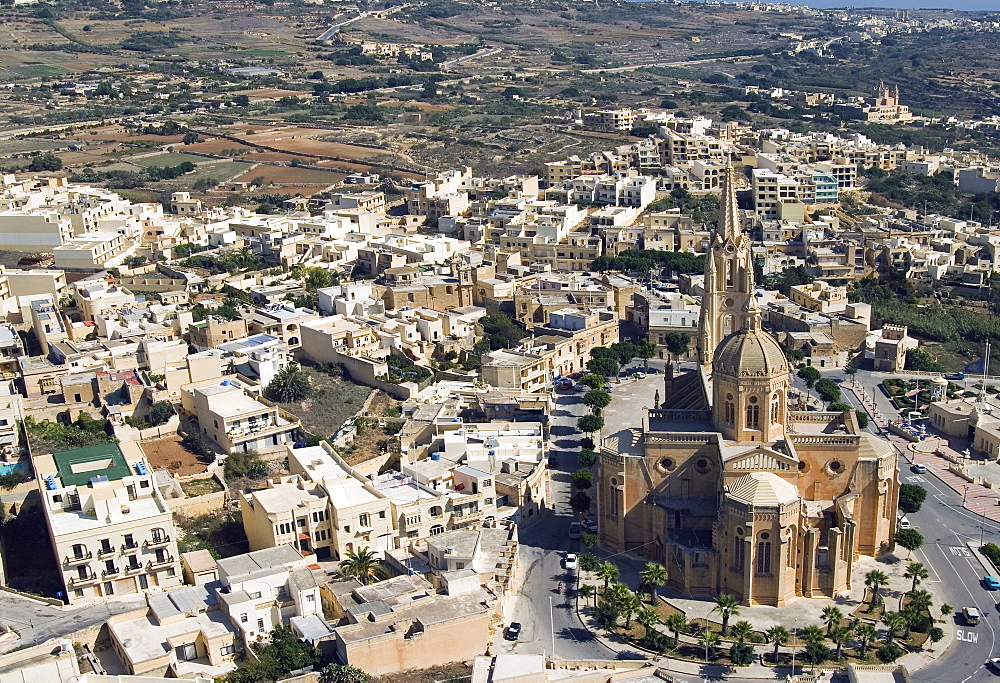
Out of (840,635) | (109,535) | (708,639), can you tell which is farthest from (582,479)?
(109,535)

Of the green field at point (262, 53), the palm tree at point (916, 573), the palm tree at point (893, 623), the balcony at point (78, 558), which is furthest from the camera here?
the green field at point (262, 53)

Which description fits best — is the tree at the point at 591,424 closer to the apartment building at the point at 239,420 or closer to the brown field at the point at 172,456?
the apartment building at the point at 239,420

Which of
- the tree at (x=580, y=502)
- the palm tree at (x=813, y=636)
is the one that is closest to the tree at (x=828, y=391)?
the tree at (x=580, y=502)

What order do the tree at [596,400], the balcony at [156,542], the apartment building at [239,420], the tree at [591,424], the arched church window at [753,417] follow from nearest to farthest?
the balcony at [156,542]
the arched church window at [753,417]
the apartment building at [239,420]
the tree at [591,424]
the tree at [596,400]

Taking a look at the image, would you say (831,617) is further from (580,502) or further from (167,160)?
(167,160)

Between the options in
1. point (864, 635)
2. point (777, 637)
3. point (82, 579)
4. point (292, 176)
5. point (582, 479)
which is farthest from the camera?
point (292, 176)

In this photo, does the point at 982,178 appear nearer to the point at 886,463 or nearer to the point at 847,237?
the point at 847,237

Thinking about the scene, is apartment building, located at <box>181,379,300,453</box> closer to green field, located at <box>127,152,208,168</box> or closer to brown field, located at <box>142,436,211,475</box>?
brown field, located at <box>142,436,211,475</box>
